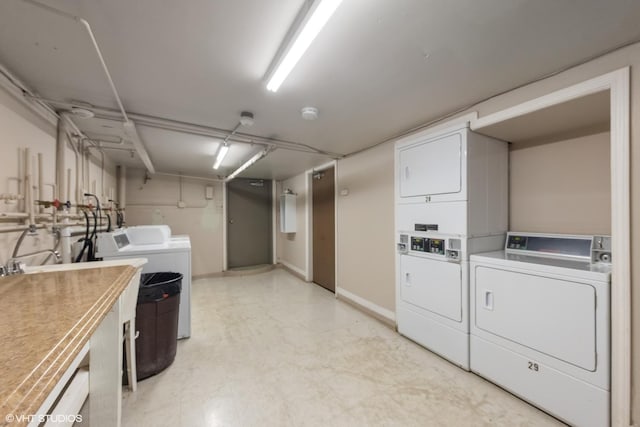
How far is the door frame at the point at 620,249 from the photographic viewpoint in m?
1.39

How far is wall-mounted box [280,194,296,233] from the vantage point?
549 cm

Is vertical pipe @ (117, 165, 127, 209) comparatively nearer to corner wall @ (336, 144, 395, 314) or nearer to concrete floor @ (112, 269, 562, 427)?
concrete floor @ (112, 269, 562, 427)

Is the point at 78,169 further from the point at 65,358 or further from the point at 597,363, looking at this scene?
the point at 597,363

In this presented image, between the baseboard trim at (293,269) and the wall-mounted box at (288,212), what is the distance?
0.86 metres

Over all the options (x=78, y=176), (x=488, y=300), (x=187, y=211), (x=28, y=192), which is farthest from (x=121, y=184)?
(x=488, y=300)

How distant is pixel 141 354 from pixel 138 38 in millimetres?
2285

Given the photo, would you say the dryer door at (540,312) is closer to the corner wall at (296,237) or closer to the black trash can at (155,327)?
the black trash can at (155,327)

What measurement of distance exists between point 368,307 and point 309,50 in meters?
3.08

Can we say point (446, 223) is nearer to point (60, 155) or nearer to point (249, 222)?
point (60, 155)

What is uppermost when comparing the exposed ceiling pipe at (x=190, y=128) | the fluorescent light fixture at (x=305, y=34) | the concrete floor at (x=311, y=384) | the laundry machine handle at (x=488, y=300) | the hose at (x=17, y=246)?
the exposed ceiling pipe at (x=190, y=128)

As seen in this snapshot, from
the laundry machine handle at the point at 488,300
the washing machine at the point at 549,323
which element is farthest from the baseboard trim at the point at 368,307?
the laundry machine handle at the point at 488,300

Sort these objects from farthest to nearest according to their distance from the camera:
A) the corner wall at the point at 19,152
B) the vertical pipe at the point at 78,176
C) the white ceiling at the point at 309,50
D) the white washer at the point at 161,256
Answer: the vertical pipe at the point at 78,176, the white washer at the point at 161,256, the corner wall at the point at 19,152, the white ceiling at the point at 309,50

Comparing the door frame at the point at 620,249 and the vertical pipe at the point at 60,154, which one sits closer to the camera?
the door frame at the point at 620,249

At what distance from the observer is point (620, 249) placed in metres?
1.42
